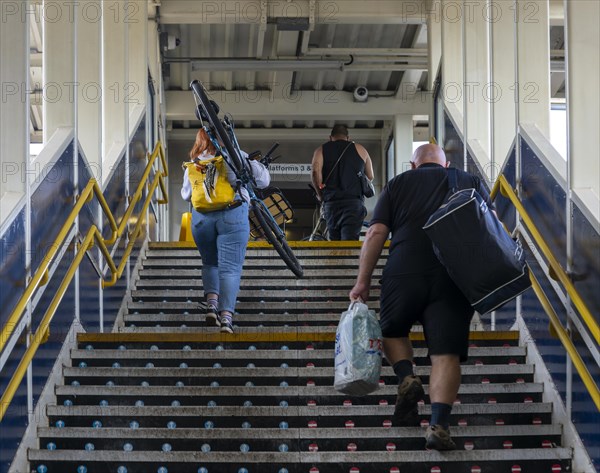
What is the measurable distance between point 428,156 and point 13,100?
2336 millimetres

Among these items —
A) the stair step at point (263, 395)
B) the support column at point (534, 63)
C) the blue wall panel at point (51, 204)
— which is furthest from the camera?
the support column at point (534, 63)

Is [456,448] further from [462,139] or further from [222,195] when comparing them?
[462,139]

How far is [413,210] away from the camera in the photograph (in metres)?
6.70

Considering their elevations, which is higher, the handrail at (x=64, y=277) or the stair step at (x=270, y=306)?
the handrail at (x=64, y=277)

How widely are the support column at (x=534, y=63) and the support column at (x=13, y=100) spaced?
3.56 m

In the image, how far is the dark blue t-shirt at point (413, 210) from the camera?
6.55 m

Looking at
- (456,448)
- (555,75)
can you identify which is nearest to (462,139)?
(456,448)

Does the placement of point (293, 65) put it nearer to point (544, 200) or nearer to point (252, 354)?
point (544, 200)

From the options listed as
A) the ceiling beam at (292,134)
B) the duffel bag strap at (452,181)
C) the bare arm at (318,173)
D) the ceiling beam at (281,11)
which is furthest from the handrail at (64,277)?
the ceiling beam at (292,134)

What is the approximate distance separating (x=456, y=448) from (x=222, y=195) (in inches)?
114

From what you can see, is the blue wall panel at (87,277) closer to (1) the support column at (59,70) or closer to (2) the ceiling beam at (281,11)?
(1) the support column at (59,70)

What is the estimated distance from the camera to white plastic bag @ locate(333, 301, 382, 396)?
249 inches

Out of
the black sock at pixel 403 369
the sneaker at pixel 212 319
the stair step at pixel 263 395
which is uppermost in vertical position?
A: the black sock at pixel 403 369

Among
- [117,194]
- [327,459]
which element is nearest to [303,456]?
[327,459]
